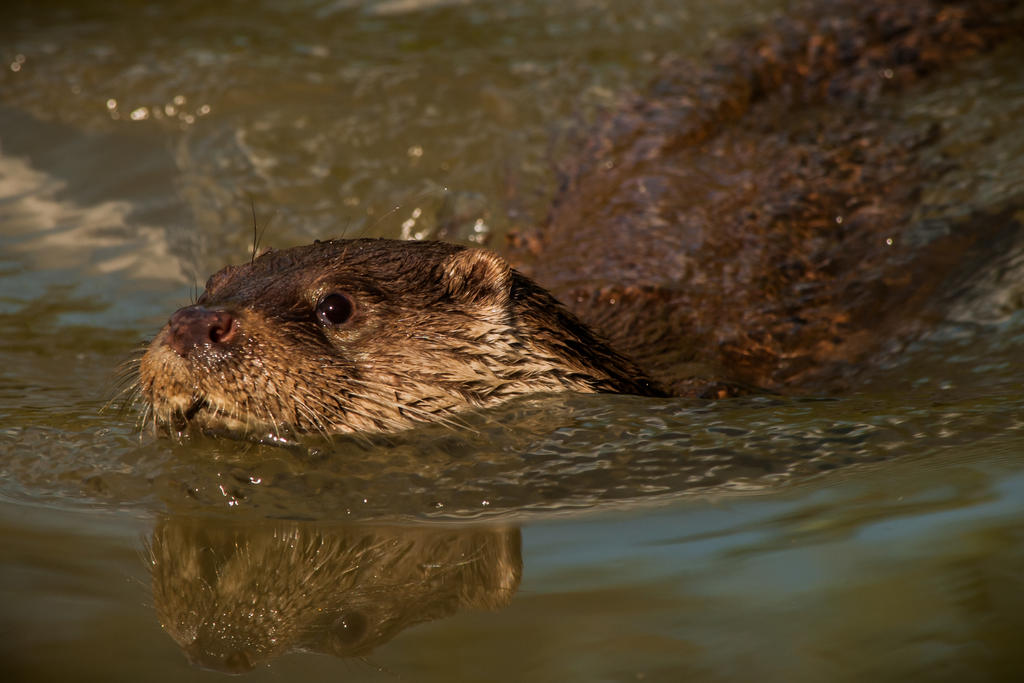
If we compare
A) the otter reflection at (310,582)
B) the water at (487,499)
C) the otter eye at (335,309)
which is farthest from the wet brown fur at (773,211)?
the otter reflection at (310,582)

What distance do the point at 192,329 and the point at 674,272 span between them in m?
1.81

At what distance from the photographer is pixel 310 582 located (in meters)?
2.24

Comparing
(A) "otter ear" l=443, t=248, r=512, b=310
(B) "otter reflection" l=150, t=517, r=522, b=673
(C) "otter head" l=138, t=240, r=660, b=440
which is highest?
(A) "otter ear" l=443, t=248, r=512, b=310

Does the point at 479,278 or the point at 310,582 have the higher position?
the point at 479,278

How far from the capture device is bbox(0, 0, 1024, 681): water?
76.8 inches

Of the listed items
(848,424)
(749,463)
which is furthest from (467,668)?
(848,424)

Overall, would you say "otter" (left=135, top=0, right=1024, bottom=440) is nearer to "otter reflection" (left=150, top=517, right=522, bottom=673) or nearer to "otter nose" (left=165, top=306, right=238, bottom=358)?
"otter nose" (left=165, top=306, right=238, bottom=358)

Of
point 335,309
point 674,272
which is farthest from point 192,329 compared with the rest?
point 674,272

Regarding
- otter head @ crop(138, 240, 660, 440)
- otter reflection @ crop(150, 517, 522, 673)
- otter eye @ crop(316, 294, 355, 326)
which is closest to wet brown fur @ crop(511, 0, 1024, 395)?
otter head @ crop(138, 240, 660, 440)

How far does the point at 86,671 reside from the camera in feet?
6.22

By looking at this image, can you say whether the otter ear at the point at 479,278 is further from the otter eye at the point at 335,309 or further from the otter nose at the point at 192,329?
the otter nose at the point at 192,329

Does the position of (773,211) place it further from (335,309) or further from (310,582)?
(310,582)

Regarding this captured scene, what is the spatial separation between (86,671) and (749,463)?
154 centimetres

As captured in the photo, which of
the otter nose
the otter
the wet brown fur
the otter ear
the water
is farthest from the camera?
the wet brown fur
